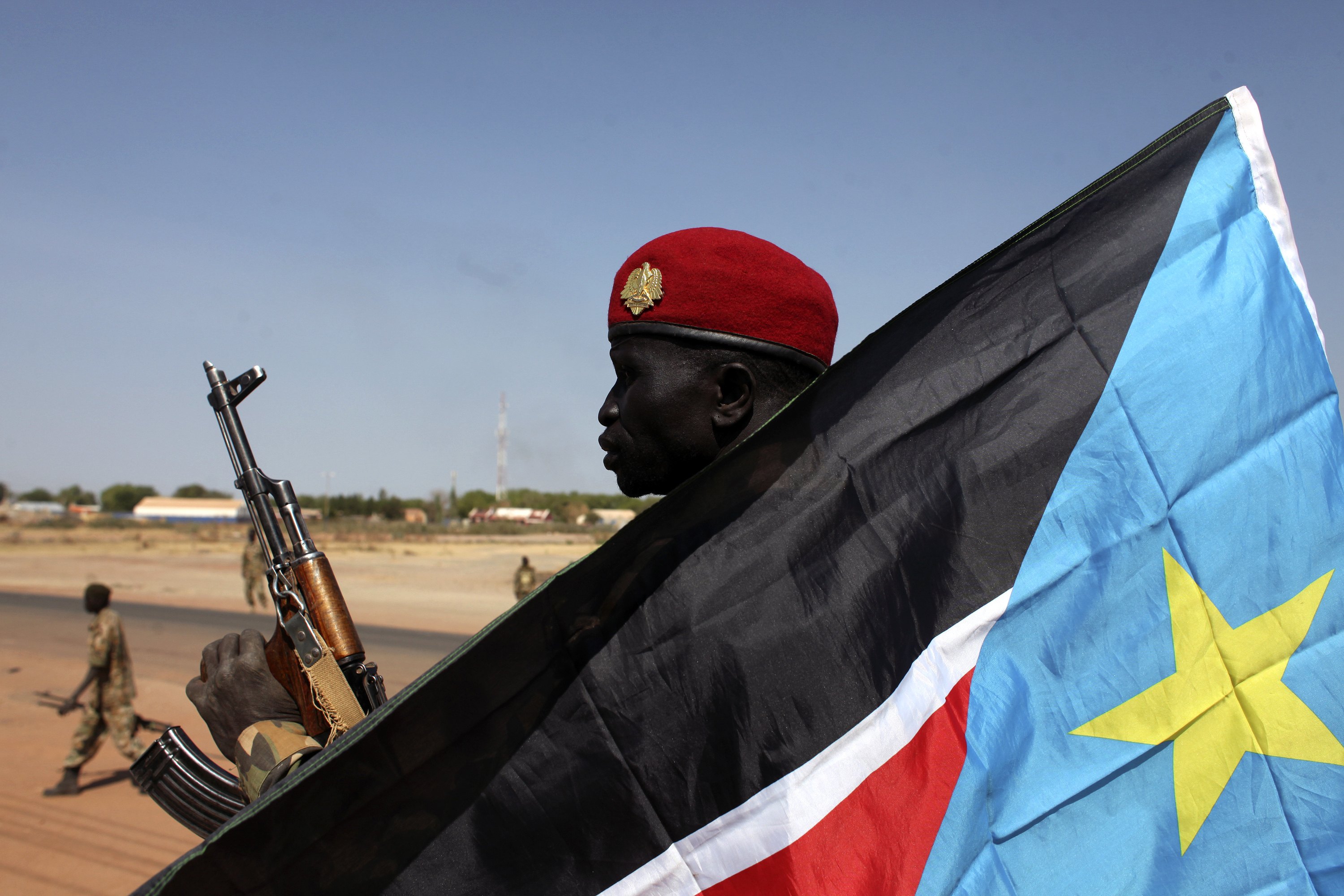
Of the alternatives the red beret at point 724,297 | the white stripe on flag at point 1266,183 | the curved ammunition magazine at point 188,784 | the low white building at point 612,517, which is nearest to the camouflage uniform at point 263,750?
the curved ammunition magazine at point 188,784

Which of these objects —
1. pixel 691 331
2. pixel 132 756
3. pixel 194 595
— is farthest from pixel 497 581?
pixel 691 331

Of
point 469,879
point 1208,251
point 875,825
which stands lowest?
point 875,825

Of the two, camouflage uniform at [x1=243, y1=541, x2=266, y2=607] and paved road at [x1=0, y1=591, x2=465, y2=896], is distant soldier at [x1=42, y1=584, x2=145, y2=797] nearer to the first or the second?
paved road at [x1=0, y1=591, x2=465, y2=896]

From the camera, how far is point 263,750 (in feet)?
5.37

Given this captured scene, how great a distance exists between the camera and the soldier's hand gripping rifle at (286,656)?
Answer: 1.79 m

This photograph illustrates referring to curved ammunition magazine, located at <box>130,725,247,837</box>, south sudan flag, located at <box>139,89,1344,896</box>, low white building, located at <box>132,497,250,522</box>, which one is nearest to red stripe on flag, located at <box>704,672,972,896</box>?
south sudan flag, located at <box>139,89,1344,896</box>

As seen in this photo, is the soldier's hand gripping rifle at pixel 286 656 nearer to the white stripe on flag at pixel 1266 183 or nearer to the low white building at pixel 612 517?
the white stripe on flag at pixel 1266 183

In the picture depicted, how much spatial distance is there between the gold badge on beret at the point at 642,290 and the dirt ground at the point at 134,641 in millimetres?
6335

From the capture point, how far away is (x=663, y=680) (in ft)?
4.38

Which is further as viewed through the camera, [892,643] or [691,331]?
[691,331]

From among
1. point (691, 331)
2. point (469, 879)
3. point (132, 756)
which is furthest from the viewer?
point (132, 756)

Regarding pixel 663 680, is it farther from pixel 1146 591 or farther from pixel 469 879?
pixel 1146 591

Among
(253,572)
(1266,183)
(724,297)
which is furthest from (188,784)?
(253,572)

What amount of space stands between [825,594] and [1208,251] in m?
0.86
